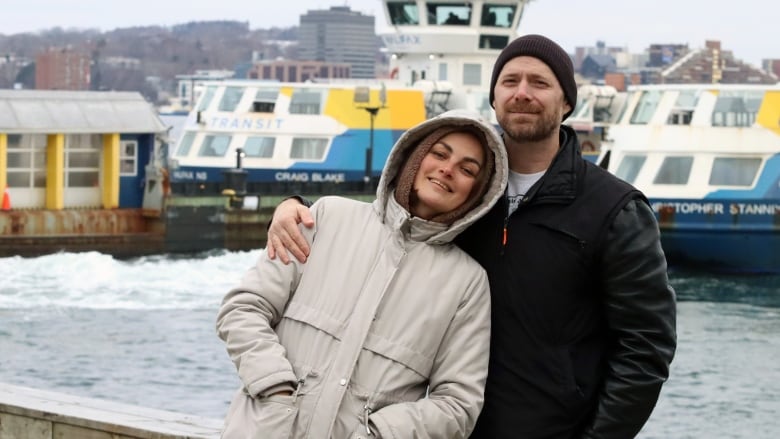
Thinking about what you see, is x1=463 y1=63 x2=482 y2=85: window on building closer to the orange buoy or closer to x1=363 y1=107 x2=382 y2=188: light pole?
x1=363 y1=107 x2=382 y2=188: light pole

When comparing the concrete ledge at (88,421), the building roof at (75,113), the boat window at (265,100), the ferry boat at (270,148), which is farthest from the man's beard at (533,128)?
the boat window at (265,100)

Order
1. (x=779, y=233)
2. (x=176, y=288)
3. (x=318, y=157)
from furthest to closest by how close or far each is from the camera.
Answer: (x=318, y=157)
(x=779, y=233)
(x=176, y=288)

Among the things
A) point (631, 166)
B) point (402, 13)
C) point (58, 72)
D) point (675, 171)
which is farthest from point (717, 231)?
point (58, 72)

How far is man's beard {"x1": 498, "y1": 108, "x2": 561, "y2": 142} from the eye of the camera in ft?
12.9

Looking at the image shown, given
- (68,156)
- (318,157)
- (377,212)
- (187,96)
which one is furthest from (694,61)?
(187,96)

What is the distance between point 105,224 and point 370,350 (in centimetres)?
2411

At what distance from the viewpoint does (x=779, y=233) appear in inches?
1078

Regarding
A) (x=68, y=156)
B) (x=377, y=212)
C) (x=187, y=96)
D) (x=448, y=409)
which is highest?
(x=377, y=212)

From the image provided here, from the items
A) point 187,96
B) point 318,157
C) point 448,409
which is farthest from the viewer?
point 187,96

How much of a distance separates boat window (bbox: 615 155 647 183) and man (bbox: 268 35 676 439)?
80.9 ft

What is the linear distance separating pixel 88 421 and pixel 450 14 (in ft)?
103

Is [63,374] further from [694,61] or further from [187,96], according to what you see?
[187,96]

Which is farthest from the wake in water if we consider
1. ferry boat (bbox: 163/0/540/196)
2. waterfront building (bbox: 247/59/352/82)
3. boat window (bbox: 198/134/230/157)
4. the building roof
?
waterfront building (bbox: 247/59/352/82)

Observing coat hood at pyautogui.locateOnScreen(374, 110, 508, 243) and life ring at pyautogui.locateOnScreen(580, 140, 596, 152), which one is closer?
coat hood at pyautogui.locateOnScreen(374, 110, 508, 243)
